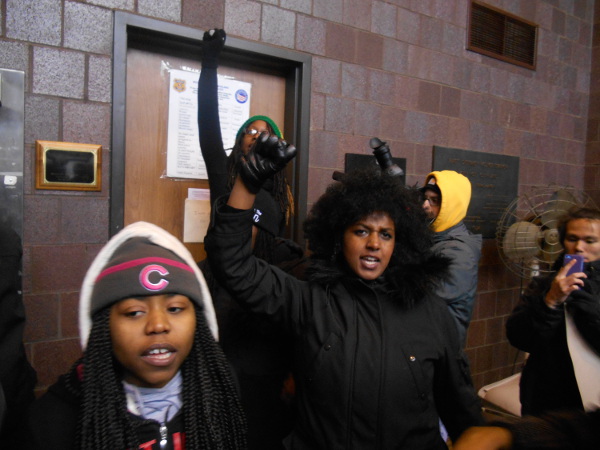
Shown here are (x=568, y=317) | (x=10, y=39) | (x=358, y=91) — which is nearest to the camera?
(x=568, y=317)

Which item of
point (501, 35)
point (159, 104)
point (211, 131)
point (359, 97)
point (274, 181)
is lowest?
point (274, 181)

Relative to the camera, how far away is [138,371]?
105 cm

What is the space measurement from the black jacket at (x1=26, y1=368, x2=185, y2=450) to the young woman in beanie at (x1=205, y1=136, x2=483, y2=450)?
0.41 metres

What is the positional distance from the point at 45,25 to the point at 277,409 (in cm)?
195

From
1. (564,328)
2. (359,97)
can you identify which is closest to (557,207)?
(359,97)

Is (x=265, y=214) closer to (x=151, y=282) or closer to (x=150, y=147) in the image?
(x=151, y=282)

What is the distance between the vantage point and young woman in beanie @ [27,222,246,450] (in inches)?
40.5

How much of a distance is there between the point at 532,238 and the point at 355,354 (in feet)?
8.43

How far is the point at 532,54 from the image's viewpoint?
3906mm

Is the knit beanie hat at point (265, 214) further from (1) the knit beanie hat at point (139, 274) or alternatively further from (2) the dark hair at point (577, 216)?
(2) the dark hair at point (577, 216)

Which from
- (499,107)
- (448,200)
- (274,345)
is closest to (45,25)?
(274,345)

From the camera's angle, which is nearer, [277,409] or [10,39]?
[277,409]

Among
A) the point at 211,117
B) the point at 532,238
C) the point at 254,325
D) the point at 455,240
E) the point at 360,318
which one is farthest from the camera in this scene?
the point at 532,238

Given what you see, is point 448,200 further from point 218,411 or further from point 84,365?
point 84,365
